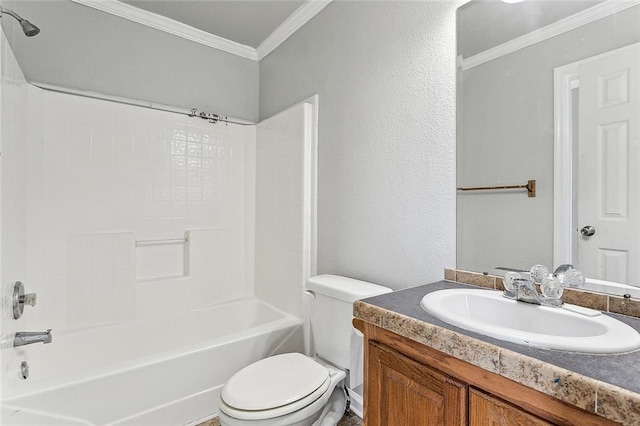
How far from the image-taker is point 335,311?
1546 mm

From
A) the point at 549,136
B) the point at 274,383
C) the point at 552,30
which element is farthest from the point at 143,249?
the point at 552,30

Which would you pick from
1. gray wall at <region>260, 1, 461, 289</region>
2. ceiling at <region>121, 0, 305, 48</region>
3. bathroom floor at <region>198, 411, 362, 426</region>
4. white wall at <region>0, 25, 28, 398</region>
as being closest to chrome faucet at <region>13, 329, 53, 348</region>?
white wall at <region>0, 25, 28, 398</region>

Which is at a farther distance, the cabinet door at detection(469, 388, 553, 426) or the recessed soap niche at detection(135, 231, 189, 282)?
the recessed soap niche at detection(135, 231, 189, 282)

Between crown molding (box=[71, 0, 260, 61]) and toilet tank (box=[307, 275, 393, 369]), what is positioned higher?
crown molding (box=[71, 0, 260, 61])

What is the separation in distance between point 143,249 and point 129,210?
0.92 feet

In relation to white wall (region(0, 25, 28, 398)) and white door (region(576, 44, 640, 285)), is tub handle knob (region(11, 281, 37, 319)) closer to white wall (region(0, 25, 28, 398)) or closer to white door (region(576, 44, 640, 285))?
white wall (region(0, 25, 28, 398))

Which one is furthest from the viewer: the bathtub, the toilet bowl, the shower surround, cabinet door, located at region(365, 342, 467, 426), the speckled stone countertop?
the shower surround

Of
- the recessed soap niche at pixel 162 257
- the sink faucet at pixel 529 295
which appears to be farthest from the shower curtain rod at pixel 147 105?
the sink faucet at pixel 529 295

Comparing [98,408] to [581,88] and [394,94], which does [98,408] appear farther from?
[581,88]

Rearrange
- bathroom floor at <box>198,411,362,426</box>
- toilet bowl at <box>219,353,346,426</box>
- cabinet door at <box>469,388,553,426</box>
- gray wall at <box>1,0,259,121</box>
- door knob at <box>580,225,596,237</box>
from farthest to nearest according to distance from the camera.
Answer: gray wall at <box>1,0,259,121</box>, bathroom floor at <box>198,411,362,426</box>, toilet bowl at <box>219,353,346,426</box>, door knob at <box>580,225,596,237</box>, cabinet door at <box>469,388,553,426</box>

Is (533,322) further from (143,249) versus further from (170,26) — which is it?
(170,26)

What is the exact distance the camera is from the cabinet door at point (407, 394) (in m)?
0.72

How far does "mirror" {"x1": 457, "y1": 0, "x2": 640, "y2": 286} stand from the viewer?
2.98 feet

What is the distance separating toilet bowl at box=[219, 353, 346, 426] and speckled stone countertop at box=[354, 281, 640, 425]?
0.64 m
